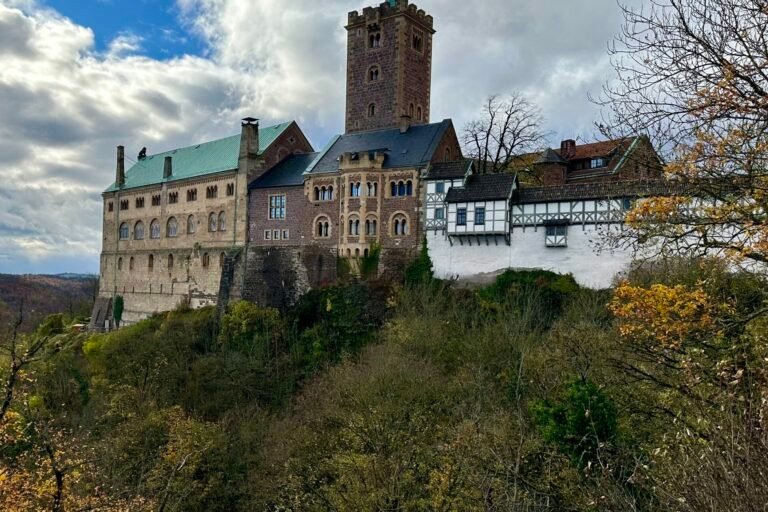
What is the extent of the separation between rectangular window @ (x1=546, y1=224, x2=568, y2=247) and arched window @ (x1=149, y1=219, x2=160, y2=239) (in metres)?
29.8

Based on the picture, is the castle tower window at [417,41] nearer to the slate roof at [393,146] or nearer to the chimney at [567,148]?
the slate roof at [393,146]

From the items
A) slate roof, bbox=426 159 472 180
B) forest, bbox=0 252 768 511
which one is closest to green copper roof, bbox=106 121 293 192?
forest, bbox=0 252 768 511

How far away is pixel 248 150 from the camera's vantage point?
42312 millimetres

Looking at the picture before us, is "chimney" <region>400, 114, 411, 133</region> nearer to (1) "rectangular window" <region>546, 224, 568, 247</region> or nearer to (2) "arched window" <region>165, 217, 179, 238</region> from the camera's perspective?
(1) "rectangular window" <region>546, 224, 568, 247</region>

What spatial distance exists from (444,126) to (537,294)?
11447 millimetres

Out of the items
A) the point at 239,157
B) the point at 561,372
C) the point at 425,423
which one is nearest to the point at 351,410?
the point at 425,423

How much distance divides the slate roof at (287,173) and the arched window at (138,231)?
1329 cm

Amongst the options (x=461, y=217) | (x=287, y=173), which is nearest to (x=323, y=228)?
(x=287, y=173)

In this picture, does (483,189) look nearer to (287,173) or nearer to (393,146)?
(393,146)

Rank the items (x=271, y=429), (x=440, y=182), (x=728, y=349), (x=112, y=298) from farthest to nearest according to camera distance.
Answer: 1. (x=112, y=298)
2. (x=440, y=182)
3. (x=271, y=429)
4. (x=728, y=349)

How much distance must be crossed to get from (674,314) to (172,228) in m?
41.7

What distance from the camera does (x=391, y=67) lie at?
41.3 m

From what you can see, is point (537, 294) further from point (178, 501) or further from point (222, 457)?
point (178, 501)

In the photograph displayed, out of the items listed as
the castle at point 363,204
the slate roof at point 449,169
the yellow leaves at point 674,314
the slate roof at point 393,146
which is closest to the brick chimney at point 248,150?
the castle at point 363,204
